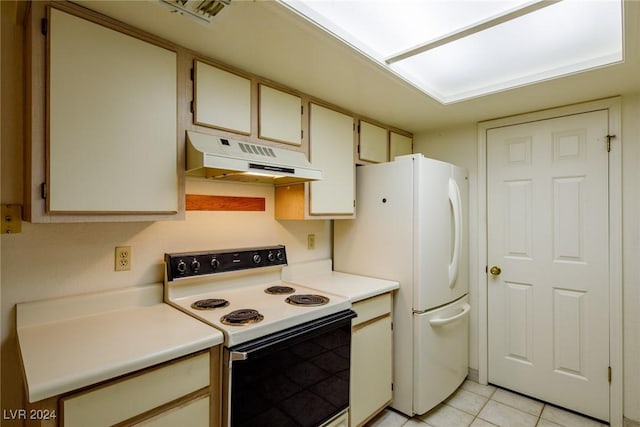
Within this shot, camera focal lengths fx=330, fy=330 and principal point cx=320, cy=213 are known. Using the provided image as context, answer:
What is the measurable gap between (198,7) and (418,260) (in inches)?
70.8

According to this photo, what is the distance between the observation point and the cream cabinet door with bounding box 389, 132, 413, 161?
284cm

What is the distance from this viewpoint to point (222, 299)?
69.7 inches

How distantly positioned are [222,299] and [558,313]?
2319 mm

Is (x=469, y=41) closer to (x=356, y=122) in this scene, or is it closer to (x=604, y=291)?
(x=356, y=122)

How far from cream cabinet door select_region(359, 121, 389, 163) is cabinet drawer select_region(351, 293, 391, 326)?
105cm

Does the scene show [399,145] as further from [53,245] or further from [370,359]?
[53,245]

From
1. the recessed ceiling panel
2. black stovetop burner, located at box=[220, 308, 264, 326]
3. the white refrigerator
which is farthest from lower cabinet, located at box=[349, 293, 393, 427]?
the recessed ceiling panel

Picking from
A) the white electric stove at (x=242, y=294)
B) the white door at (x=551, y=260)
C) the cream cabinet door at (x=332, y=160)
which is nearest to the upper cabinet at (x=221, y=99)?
the cream cabinet door at (x=332, y=160)

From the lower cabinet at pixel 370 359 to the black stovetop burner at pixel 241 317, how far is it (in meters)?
0.68

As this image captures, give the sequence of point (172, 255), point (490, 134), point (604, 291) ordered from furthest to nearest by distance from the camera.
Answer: point (490, 134) < point (604, 291) < point (172, 255)

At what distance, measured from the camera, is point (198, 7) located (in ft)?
3.84

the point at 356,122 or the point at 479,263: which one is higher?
the point at 356,122

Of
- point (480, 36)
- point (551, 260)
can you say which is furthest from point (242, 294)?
point (551, 260)

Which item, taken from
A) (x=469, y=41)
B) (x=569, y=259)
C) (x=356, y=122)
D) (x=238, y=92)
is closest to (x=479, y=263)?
(x=569, y=259)
